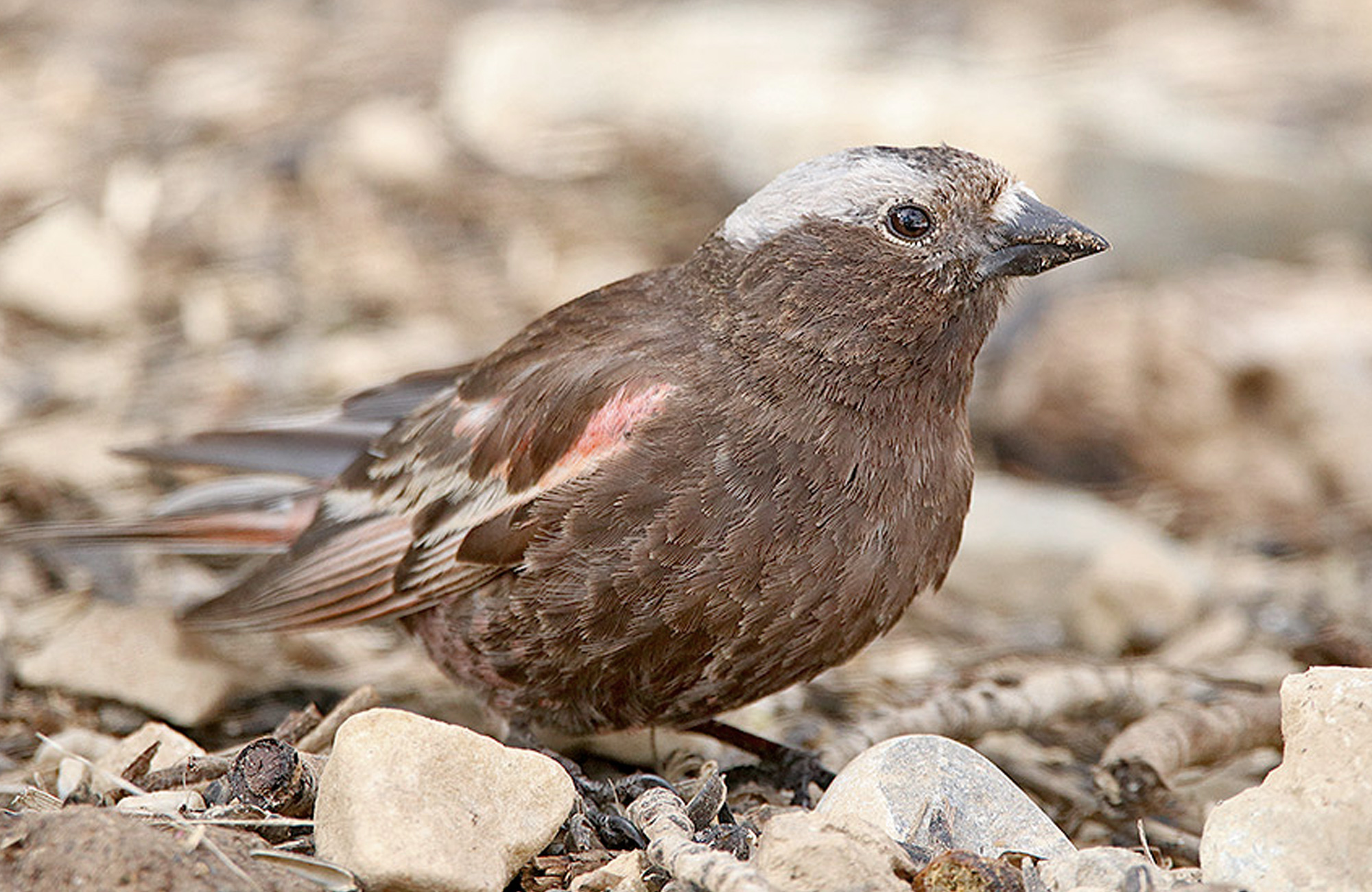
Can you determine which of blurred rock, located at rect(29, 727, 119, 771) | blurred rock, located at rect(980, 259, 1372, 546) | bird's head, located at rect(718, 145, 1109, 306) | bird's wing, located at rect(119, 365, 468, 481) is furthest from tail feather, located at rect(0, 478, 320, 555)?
blurred rock, located at rect(980, 259, 1372, 546)

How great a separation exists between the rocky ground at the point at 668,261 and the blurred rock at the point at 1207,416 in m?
0.02

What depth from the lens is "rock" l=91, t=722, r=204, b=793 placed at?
12.9 ft

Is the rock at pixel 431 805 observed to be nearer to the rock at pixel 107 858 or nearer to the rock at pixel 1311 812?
the rock at pixel 107 858

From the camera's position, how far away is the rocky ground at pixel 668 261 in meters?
3.37

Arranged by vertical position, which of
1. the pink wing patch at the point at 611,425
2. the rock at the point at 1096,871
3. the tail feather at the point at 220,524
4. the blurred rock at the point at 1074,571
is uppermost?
the pink wing patch at the point at 611,425

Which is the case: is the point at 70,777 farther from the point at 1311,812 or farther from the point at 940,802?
the point at 1311,812

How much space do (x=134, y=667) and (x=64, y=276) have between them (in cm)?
246

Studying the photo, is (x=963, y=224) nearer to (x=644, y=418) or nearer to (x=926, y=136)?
(x=644, y=418)

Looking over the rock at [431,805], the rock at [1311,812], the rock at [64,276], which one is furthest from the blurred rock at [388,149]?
the rock at [1311,812]

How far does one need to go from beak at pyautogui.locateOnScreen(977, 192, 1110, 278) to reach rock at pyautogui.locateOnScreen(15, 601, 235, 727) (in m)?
2.30

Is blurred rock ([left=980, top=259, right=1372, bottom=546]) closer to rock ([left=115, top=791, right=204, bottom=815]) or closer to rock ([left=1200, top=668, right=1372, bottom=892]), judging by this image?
rock ([left=1200, top=668, right=1372, bottom=892])

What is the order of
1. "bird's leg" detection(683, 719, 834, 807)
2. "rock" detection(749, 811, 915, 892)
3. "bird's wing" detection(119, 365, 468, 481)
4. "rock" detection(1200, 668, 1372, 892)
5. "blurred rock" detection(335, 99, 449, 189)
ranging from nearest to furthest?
"rock" detection(749, 811, 915, 892) < "rock" detection(1200, 668, 1372, 892) < "bird's leg" detection(683, 719, 834, 807) < "bird's wing" detection(119, 365, 468, 481) < "blurred rock" detection(335, 99, 449, 189)

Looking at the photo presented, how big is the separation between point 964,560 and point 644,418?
219 centimetres

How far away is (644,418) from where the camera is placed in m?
4.12
